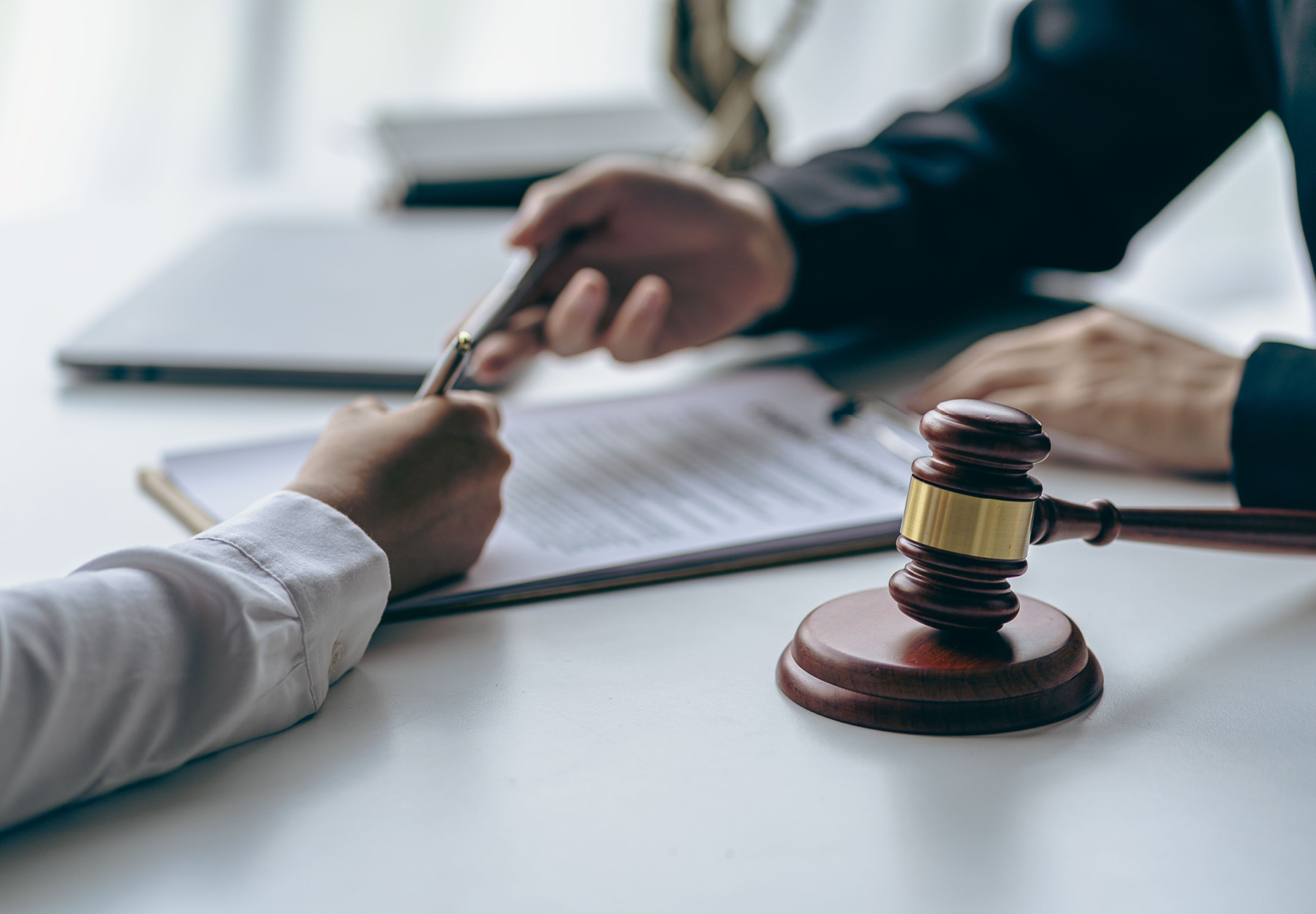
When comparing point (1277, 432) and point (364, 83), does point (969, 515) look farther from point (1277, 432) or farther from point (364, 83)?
point (364, 83)

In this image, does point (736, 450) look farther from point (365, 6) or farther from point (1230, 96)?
point (365, 6)

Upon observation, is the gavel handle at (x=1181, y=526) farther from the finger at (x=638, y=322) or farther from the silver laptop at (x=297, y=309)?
the silver laptop at (x=297, y=309)

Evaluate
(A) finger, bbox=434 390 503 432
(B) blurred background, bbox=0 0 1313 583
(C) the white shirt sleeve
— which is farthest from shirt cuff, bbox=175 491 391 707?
(B) blurred background, bbox=0 0 1313 583

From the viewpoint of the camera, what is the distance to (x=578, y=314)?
94 cm

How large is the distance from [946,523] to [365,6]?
1.96 meters

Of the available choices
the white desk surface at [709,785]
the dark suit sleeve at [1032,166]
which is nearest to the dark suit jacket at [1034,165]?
the dark suit sleeve at [1032,166]

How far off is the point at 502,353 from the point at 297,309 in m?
Result: 0.25

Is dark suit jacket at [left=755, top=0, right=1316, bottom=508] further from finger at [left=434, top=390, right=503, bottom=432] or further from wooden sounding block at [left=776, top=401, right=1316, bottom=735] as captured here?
wooden sounding block at [left=776, top=401, right=1316, bottom=735]

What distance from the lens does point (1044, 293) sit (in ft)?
4.18

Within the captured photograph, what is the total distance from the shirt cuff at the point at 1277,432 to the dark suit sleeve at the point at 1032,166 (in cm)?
45

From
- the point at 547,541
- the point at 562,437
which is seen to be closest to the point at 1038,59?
the point at 562,437

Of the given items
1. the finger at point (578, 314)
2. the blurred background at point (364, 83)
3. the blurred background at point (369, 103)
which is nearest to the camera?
the finger at point (578, 314)

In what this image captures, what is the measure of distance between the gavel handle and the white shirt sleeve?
291 millimetres

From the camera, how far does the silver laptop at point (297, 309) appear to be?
3.19 ft
